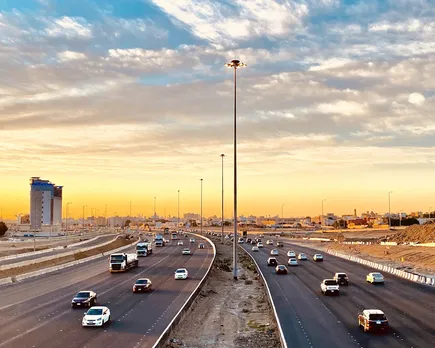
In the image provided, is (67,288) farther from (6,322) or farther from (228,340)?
(228,340)

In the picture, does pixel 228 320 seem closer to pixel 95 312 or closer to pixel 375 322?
pixel 95 312

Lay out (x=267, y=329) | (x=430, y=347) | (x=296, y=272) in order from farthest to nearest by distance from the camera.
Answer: (x=296, y=272) < (x=267, y=329) < (x=430, y=347)

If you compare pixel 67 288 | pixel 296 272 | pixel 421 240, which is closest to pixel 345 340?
pixel 67 288

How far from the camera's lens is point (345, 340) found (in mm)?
30688

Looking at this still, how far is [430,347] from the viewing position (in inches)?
1127

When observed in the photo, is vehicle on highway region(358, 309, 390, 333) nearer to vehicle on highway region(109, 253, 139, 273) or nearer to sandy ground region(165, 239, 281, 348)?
sandy ground region(165, 239, 281, 348)

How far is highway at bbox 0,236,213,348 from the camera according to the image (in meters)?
31.1

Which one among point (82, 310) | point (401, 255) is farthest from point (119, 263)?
point (401, 255)

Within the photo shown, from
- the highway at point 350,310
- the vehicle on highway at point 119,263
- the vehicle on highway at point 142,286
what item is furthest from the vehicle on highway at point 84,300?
the vehicle on highway at point 119,263

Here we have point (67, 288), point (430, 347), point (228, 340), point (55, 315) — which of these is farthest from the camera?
point (67, 288)

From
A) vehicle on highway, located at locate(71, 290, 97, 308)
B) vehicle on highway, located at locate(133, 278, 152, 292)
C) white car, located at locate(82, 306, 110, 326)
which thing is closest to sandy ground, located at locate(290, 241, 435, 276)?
vehicle on highway, located at locate(133, 278, 152, 292)

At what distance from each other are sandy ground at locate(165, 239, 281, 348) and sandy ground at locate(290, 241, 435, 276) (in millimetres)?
27920

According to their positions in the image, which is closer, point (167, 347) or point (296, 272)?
point (167, 347)

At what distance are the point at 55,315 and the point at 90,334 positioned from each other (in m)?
8.14
